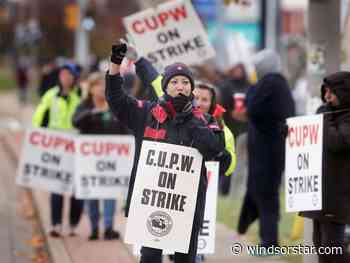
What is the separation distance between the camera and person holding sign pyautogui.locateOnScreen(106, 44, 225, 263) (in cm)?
717

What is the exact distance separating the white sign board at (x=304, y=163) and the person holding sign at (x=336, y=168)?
84 millimetres

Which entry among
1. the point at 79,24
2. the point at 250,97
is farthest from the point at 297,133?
the point at 79,24

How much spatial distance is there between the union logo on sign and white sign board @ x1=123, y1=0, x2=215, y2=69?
3.80m

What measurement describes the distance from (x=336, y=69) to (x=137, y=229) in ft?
10.2

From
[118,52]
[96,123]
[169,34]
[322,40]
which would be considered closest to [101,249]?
[96,123]

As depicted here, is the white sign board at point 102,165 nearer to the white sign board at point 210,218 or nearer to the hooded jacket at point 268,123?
the hooded jacket at point 268,123

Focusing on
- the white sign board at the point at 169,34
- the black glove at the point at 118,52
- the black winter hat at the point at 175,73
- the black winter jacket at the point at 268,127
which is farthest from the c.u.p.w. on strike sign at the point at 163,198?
the white sign board at the point at 169,34

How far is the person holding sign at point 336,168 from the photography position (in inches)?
307

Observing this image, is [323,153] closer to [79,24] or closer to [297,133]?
[297,133]

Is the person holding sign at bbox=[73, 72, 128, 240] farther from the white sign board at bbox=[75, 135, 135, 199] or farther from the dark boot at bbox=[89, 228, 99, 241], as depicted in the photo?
the white sign board at bbox=[75, 135, 135, 199]

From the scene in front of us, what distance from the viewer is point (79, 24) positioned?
34.6 metres

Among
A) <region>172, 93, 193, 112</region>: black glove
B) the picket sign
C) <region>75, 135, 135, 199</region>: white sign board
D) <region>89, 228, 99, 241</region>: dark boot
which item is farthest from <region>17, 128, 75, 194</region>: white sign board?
<region>172, 93, 193, 112</region>: black glove

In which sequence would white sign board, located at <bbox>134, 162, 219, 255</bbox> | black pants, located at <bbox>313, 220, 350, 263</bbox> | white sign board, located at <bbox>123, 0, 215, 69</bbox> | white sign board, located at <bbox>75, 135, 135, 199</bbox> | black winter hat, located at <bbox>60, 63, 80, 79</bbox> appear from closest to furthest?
black pants, located at <bbox>313, 220, 350, 263</bbox> → white sign board, located at <bbox>134, 162, 219, 255</bbox> → white sign board, located at <bbox>123, 0, 215, 69</bbox> → white sign board, located at <bbox>75, 135, 135, 199</bbox> → black winter hat, located at <bbox>60, 63, 80, 79</bbox>

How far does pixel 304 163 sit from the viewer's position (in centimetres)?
830
